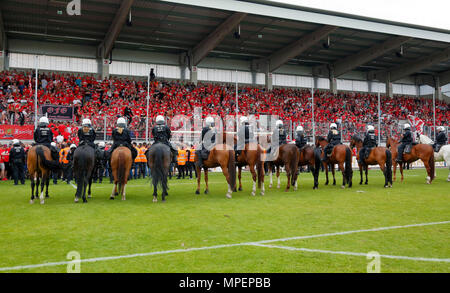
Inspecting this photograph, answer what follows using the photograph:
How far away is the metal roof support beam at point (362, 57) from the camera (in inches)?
1449

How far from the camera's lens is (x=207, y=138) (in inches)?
458

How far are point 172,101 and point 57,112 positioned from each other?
11697 mm

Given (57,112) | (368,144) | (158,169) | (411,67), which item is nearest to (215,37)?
(57,112)

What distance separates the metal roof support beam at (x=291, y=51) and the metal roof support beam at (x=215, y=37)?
7.77m

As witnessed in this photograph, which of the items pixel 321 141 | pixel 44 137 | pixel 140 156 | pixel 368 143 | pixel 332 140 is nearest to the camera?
pixel 44 137

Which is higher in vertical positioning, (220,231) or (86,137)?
(86,137)

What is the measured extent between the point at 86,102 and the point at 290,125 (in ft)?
51.5

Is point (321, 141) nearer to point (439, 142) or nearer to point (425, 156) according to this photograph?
point (425, 156)

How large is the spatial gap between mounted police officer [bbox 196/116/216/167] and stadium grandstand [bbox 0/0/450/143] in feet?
41.8

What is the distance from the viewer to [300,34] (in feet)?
116

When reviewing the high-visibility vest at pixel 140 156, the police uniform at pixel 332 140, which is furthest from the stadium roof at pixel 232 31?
the police uniform at pixel 332 140

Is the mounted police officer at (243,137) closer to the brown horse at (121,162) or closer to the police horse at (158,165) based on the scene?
the police horse at (158,165)

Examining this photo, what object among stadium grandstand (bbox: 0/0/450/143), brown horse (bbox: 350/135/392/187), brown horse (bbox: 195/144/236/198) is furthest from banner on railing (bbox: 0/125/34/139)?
brown horse (bbox: 350/135/392/187)

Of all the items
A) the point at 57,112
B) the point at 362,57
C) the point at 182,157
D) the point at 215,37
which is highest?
the point at 215,37
